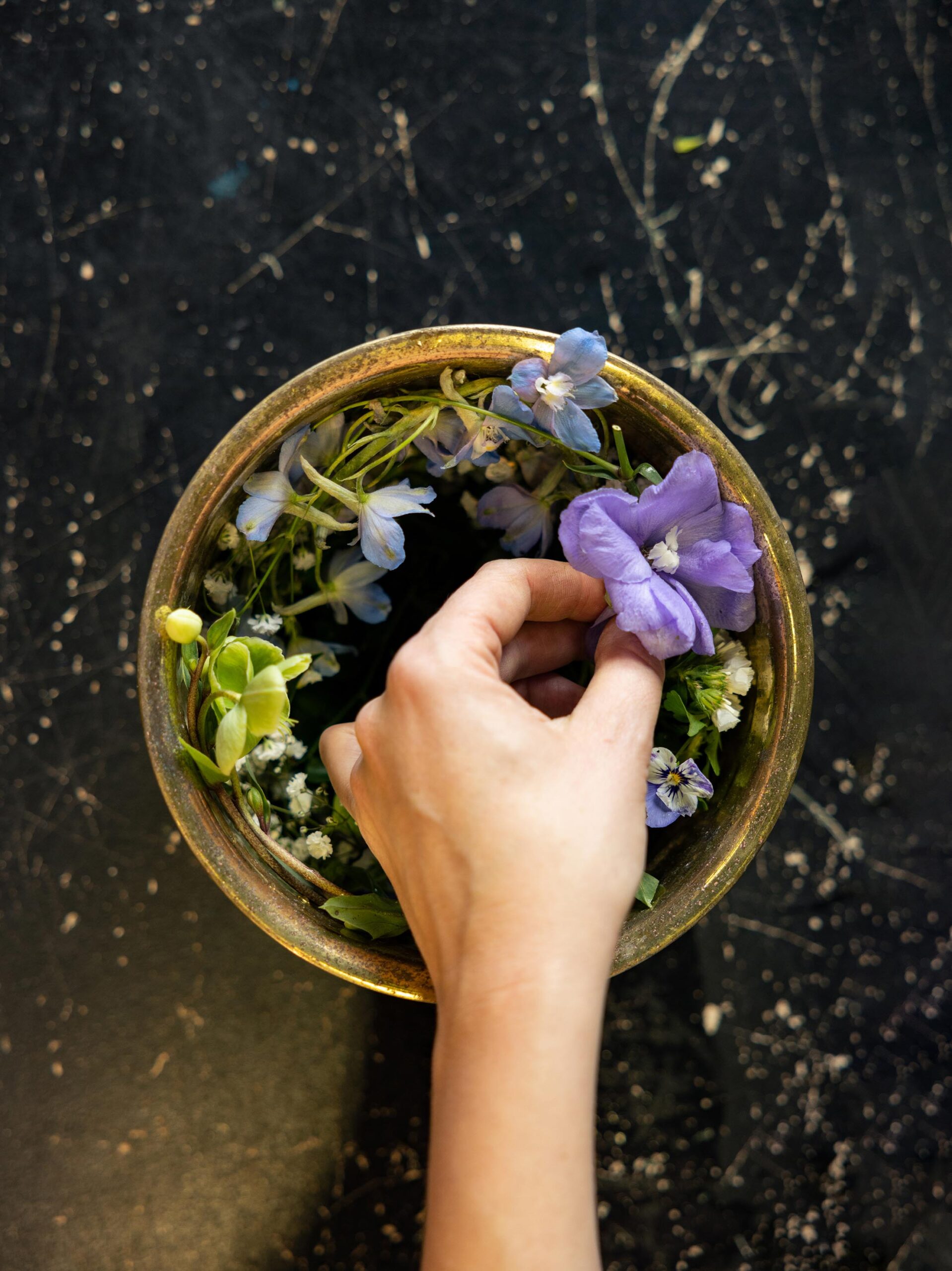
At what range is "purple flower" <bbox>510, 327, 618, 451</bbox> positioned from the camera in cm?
38

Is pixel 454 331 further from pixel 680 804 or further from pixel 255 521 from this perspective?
pixel 680 804

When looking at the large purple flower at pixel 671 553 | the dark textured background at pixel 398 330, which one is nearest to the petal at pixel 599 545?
the large purple flower at pixel 671 553

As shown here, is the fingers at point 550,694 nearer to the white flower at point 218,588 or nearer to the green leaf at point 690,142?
the white flower at point 218,588

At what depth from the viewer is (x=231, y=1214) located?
0.61 metres

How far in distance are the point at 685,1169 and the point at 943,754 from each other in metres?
0.35

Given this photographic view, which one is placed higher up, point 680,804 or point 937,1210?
point 680,804

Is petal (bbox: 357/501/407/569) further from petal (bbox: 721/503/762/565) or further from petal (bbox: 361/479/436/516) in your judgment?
petal (bbox: 721/503/762/565)

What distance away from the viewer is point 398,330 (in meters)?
0.60

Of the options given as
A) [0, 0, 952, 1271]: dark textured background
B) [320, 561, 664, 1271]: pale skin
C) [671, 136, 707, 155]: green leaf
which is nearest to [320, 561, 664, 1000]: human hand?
[320, 561, 664, 1271]: pale skin

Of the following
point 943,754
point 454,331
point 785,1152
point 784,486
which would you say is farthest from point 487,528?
point 785,1152

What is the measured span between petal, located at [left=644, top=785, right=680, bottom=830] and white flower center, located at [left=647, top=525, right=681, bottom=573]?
0.10 meters

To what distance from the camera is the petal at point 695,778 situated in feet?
1.30

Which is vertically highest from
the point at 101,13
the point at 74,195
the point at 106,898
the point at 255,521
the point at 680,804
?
the point at 101,13

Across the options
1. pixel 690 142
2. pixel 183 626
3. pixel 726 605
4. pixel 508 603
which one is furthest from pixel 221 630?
pixel 690 142
